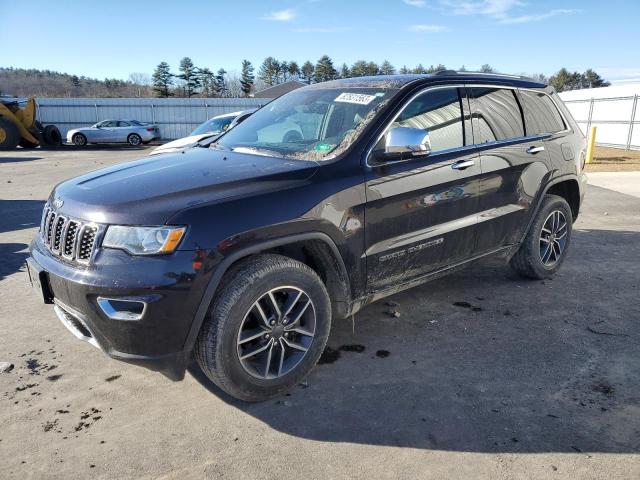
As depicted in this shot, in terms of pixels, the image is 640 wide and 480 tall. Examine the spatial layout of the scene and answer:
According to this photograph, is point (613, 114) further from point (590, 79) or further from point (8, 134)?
point (590, 79)

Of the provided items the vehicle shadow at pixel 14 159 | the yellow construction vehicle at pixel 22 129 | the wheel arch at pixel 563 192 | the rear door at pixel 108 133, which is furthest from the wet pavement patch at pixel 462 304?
the rear door at pixel 108 133

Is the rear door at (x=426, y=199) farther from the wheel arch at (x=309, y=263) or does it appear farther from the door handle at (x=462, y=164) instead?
the wheel arch at (x=309, y=263)

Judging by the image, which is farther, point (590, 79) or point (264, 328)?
point (590, 79)

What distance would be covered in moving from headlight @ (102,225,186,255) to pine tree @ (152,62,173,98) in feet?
256

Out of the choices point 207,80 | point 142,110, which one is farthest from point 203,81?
point 142,110

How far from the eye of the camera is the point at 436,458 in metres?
2.51

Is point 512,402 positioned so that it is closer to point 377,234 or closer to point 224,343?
point 377,234

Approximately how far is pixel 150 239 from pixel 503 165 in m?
2.94

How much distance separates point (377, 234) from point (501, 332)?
1.42 metres

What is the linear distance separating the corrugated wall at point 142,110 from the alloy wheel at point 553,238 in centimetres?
2783

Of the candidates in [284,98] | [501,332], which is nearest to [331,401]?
[501,332]

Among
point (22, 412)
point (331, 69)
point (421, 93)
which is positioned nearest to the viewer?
point (22, 412)

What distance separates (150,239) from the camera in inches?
99.7

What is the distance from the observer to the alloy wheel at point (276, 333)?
290cm
